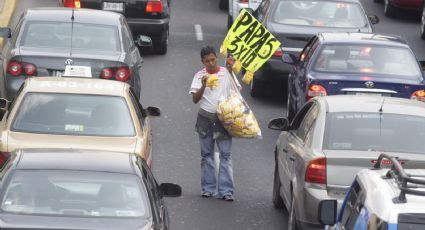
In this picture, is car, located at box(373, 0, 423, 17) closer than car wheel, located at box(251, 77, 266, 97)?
No

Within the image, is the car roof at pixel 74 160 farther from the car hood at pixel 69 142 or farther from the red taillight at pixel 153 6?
the red taillight at pixel 153 6

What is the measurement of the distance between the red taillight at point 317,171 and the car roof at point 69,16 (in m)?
6.70

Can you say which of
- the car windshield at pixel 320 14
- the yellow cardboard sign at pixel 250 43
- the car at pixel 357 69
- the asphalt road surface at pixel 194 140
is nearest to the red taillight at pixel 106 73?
the asphalt road surface at pixel 194 140

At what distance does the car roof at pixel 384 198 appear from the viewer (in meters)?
6.62

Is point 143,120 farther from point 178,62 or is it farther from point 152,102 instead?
point 178,62

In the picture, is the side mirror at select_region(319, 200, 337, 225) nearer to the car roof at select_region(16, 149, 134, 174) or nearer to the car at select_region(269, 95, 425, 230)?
the car roof at select_region(16, 149, 134, 174)

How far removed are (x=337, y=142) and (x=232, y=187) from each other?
9.32ft

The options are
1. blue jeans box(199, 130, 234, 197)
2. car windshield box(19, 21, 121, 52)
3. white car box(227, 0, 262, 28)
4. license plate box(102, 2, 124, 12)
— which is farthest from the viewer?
white car box(227, 0, 262, 28)

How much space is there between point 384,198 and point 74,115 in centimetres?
535

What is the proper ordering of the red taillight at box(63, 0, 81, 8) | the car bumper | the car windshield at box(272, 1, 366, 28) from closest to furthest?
1. the car windshield at box(272, 1, 366, 28)
2. the red taillight at box(63, 0, 81, 8)
3. the car bumper

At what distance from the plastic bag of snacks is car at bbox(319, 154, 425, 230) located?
17.4ft

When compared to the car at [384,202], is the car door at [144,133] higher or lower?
lower

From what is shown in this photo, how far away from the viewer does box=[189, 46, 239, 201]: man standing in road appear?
525 inches

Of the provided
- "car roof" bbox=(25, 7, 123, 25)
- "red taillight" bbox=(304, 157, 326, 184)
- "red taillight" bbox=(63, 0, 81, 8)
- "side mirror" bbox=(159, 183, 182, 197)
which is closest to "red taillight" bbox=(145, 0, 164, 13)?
"red taillight" bbox=(63, 0, 81, 8)
